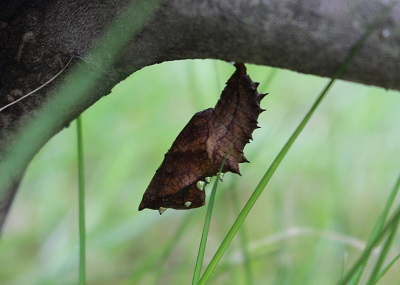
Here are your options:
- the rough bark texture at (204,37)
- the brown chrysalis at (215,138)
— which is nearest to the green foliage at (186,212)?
the brown chrysalis at (215,138)

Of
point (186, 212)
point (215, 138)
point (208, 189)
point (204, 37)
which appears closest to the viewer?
point (204, 37)

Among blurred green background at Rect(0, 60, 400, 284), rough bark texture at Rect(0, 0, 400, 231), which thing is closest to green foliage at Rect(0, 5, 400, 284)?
blurred green background at Rect(0, 60, 400, 284)

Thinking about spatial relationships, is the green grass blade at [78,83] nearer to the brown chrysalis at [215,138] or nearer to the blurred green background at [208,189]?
the brown chrysalis at [215,138]

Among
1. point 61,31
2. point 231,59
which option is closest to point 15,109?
point 61,31

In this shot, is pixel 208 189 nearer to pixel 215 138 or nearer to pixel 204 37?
pixel 215 138

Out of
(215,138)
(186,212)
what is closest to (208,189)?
(186,212)

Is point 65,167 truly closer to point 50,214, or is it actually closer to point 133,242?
point 50,214
